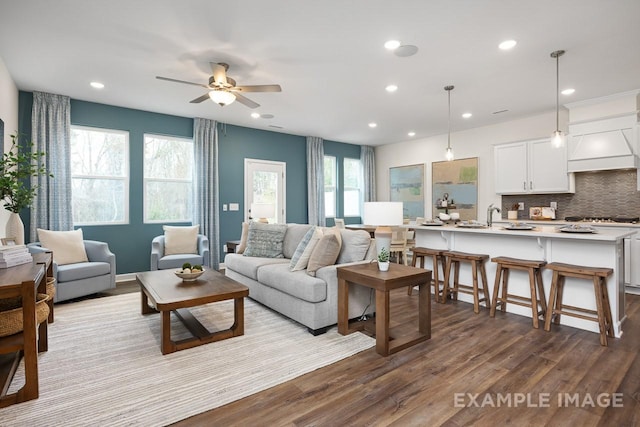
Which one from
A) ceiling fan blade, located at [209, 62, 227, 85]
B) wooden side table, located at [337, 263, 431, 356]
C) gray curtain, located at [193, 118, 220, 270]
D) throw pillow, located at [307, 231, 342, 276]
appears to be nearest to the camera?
wooden side table, located at [337, 263, 431, 356]

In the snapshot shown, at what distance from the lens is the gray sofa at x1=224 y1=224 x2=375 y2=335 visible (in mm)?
2877

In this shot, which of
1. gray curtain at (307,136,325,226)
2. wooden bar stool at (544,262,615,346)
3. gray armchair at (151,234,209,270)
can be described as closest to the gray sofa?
gray armchair at (151,234,209,270)

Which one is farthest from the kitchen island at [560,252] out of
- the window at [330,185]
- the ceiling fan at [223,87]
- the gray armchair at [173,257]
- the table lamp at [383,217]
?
the window at [330,185]

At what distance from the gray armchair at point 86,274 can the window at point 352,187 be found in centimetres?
544

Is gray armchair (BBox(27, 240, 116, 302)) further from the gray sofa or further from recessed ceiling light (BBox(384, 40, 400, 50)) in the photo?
recessed ceiling light (BBox(384, 40, 400, 50))

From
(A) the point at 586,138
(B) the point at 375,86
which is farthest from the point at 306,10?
(A) the point at 586,138

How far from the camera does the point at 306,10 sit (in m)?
2.63

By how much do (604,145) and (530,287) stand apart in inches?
119

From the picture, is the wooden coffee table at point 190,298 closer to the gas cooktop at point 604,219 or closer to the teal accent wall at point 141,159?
the teal accent wall at point 141,159

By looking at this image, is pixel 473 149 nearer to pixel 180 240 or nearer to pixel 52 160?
pixel 180 240

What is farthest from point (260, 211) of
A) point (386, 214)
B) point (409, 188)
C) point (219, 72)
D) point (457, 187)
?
point (457, 187)

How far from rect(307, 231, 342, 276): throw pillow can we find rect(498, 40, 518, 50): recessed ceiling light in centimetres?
246

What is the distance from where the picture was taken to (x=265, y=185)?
6.90 m

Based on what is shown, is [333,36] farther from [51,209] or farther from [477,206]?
[477,206]
